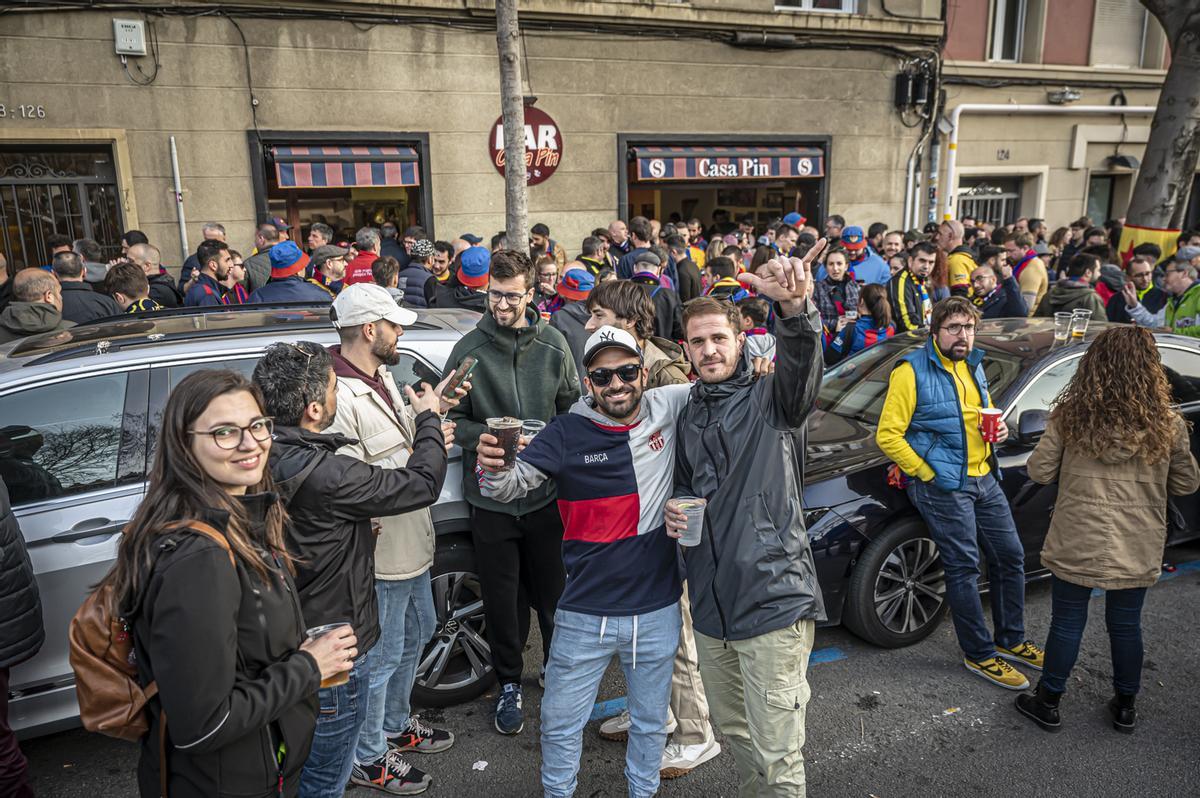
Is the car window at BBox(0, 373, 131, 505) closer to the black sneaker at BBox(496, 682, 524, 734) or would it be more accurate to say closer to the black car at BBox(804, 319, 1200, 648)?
the black sneaker at BBox(496, 682, 524, 734)

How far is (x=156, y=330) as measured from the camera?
3.91m

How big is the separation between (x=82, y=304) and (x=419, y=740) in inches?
183

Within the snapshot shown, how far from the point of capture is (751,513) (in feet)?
8.70

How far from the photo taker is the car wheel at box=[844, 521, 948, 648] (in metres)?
4.22

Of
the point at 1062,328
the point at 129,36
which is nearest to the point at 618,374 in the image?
the point at 1062,328

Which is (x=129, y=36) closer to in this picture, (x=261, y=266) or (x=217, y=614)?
(x=261, y=266)

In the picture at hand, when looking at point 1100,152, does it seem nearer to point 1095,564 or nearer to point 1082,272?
point 1082,272

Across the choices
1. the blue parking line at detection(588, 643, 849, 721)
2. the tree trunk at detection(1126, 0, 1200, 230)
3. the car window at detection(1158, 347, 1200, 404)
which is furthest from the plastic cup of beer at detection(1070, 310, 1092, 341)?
the tree trunk at detection(1126, 0, 1200, 230)

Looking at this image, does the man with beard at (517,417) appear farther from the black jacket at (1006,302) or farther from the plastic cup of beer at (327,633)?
the black jacket at (1006,302)

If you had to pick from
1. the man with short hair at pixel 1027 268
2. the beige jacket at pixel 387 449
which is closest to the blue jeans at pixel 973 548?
the beige jacket at pixel 387 449

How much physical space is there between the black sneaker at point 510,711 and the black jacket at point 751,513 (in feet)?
4.65

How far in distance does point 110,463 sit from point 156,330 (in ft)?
2.54

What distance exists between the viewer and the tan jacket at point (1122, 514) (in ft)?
11.2

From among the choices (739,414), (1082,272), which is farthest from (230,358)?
(1082,272)
